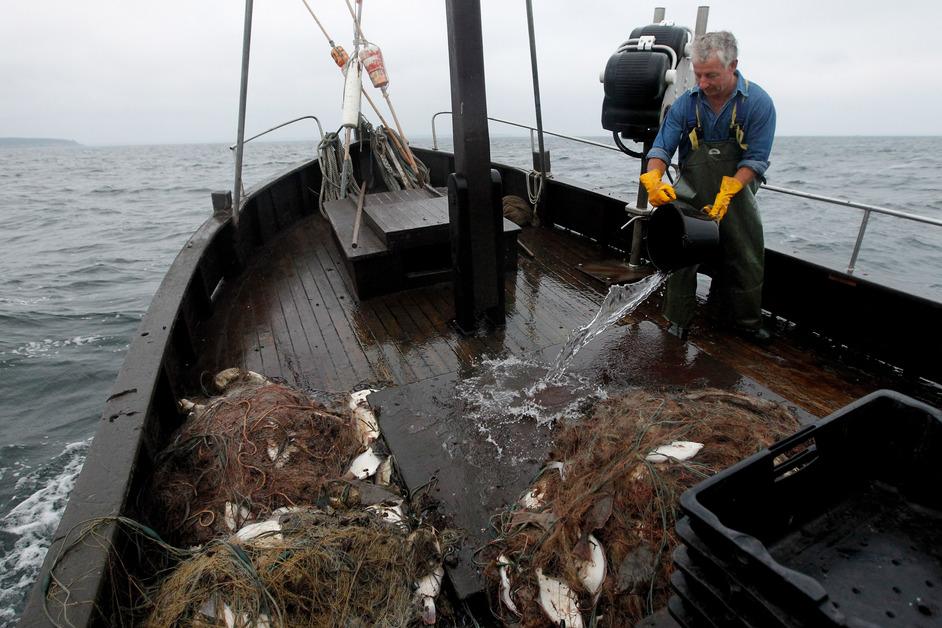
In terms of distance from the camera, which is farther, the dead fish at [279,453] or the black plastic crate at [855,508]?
the dead fish at [279,453]

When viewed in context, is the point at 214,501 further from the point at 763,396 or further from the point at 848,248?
the point at 848,248

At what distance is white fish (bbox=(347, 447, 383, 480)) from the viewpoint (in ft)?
8.66

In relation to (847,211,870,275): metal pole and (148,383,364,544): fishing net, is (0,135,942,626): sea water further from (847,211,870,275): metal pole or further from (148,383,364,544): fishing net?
(148,383,364,544): fishing net

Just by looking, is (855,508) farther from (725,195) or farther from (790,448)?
(725,195)

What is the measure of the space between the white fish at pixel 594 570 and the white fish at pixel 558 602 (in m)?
0.06

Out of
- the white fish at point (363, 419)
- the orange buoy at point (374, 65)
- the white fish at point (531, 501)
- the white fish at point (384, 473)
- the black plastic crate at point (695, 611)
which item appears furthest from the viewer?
the orange buoy at point (374, 65)

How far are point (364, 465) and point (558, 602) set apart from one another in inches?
48.7

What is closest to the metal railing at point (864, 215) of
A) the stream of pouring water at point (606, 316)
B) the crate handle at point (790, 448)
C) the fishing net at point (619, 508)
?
the stream of pouring water at point (606, 316)

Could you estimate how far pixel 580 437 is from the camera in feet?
7.98

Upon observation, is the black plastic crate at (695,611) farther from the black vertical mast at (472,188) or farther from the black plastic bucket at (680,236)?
the black vertical mast at (472,188)

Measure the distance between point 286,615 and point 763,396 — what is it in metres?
2.56

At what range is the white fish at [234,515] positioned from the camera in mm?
2246

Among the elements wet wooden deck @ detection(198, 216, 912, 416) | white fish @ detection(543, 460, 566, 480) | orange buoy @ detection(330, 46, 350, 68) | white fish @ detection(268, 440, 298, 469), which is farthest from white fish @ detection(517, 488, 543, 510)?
orange buoy @ detection(330, 46, 350, 68)

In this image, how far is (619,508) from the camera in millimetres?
1847
